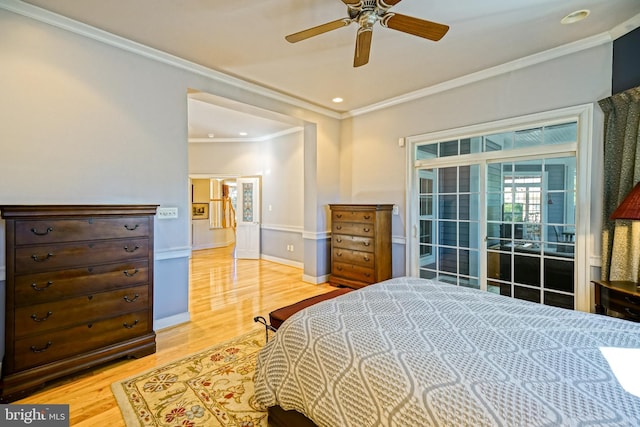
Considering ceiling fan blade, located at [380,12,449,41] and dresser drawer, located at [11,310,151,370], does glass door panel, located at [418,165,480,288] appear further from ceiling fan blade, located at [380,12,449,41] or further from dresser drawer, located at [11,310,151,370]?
dresser drawer, located at [11,310,151,370]

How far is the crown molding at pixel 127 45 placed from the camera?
227 cm

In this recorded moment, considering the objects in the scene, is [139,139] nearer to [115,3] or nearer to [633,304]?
[115,3]

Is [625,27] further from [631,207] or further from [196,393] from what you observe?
[196,393]

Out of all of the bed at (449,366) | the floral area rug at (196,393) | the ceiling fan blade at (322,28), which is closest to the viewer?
the bed at (449,366)

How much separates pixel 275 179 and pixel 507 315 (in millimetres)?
5601

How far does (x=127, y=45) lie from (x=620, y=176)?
4.62 meters

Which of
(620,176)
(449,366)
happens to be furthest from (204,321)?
(620,176)

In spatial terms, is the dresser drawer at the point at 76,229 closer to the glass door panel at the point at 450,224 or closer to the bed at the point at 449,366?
the bed at the point at 449,366

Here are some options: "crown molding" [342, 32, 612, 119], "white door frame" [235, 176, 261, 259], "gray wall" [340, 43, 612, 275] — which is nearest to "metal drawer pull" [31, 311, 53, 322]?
"gray wall" [340, 43, 612, 275]

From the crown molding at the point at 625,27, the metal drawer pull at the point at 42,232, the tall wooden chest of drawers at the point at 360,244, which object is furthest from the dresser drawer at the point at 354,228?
the metal drawer pull at the point at 42,232

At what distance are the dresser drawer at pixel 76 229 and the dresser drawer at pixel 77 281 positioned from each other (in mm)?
239

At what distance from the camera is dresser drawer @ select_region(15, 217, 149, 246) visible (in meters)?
2.00

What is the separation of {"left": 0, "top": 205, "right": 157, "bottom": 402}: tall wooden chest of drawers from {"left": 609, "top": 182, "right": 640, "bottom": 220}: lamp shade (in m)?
3.79

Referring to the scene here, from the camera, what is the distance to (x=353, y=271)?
14.4 ft
